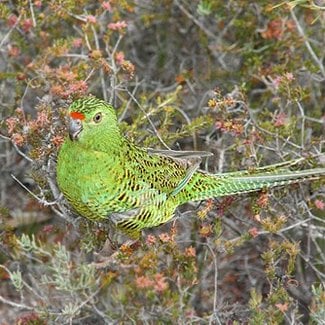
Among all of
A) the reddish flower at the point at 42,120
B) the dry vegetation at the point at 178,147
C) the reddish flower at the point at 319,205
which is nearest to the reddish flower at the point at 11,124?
the dry vegetation at the point at 178,147

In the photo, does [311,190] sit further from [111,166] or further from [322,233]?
[111,166]

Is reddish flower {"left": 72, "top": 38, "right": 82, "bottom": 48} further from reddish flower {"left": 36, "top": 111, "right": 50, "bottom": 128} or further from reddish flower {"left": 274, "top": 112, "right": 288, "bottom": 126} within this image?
reddish flower {"left": 274, "top": 112, "right": 288, "bottom": 126}

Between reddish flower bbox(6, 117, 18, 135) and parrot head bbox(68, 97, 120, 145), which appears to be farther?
reddish flower bbox(6, 117, 18, 135)

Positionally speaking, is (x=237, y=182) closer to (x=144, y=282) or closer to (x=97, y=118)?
(x=144, y=282)

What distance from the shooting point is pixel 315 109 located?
15.0ft

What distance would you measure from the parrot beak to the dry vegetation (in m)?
0.33

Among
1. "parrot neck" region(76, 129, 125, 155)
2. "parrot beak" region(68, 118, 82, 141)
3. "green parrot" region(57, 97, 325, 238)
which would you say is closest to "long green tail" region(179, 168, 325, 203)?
"green parrot" region(57, 97, 325, 238)

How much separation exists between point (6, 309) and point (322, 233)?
2.07m

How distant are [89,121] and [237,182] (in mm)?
938

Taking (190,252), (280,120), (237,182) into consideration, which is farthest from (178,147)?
(190,252)

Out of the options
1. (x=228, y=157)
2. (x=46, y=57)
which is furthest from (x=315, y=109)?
(x=46, y=57)

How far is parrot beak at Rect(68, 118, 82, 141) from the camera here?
2.93m

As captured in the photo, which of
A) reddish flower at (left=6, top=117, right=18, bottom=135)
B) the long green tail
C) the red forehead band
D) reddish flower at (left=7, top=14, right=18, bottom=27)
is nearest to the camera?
the red forehead band

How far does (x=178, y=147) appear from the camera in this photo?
3.81m
